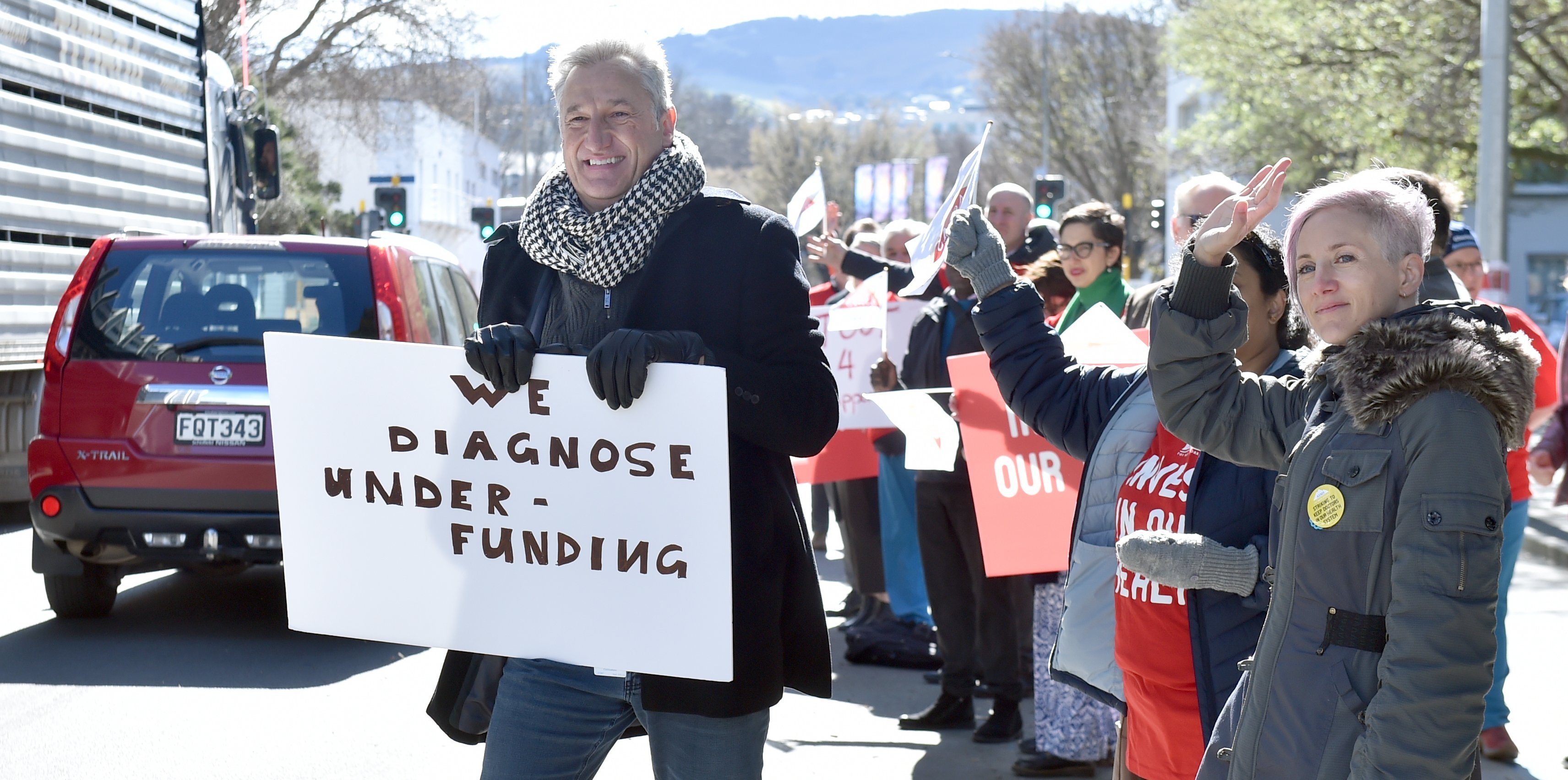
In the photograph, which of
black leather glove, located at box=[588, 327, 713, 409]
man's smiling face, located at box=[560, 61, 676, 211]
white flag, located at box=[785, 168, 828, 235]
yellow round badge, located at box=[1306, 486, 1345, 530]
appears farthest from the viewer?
white flag, located at box=[785, 168, 828, 235]

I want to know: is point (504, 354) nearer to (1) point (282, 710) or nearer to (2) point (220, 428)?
(1) point (282, 710)

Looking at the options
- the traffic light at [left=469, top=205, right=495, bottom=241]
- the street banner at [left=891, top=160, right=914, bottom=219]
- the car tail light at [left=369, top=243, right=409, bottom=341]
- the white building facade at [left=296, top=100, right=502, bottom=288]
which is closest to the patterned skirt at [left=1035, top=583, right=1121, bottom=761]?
the car tail light at [left=369, top=243, right=409, bottom=341]

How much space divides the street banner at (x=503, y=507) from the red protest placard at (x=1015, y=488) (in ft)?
6.62

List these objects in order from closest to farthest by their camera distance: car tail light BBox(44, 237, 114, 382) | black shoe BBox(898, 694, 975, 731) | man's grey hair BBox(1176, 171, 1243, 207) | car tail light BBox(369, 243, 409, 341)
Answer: man's grey hair BBox(1176, 171, 1243, 207), black shoe BBox(898, 694, 975, 731), car tail light BBox(44, 237, 114, 382), car tail light BBox(369, 243, 409, 341)

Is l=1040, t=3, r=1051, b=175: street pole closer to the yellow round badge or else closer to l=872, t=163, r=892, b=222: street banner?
l=872, t=163, r=892, b=222: street banner

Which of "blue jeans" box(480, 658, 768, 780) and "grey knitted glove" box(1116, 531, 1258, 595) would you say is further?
"grey knitted glove" box(1116, 531, 1258, 595)

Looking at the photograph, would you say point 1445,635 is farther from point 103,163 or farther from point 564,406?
point 103,163

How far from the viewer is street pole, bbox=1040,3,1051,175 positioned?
2040 inches

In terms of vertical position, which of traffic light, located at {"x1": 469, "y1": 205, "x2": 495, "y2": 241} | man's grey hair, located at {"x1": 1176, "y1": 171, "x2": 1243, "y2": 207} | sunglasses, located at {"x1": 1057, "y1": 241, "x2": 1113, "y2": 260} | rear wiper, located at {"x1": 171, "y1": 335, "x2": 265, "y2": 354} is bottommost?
rear wiper, located at {"x1": 171, "y1": 335, "x2": 265, "y2": 354}

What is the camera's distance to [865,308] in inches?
284

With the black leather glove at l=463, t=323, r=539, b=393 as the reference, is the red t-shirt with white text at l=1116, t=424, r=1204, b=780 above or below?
below

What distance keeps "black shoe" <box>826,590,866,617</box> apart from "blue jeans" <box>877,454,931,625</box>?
746 millimetres

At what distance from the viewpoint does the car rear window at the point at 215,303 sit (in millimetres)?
6691

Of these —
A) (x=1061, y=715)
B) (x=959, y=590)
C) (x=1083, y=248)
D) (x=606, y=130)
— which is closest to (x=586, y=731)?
(x=606, y=130)
